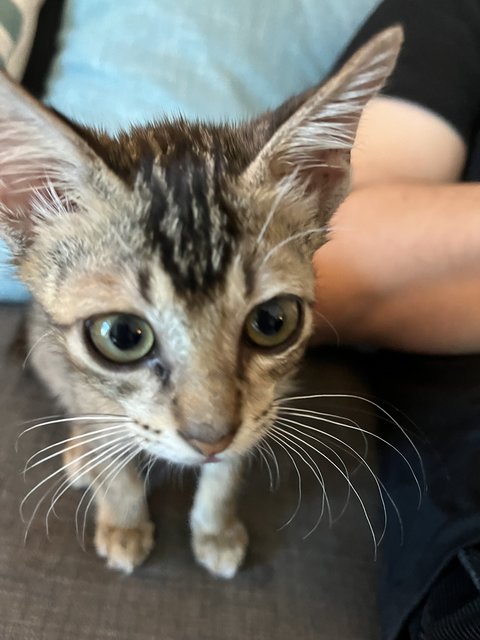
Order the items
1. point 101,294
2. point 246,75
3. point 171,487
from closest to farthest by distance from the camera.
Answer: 1. point 101,294
2. point 171,487
3. point 246,75

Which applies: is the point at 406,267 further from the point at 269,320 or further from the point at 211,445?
the point at 211,445

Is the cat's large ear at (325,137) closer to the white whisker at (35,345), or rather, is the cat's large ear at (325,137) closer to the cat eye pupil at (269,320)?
the cat eye pupil at (269,320)

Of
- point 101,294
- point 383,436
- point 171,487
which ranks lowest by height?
point 171,487

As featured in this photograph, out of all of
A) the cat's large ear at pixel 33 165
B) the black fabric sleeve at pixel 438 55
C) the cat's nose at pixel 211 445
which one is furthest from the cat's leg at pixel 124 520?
the black fabric sleeve at pixel 438 55

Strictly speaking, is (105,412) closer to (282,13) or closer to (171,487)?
(171,487)

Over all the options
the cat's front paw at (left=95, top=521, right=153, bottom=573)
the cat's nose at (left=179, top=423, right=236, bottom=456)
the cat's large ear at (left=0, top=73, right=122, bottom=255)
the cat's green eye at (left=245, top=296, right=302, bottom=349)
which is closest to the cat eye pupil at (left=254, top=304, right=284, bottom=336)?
the cat's green eye at (left=245, top=296, right=302, bottom=349)

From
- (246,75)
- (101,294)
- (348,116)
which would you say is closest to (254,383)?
(101,294)

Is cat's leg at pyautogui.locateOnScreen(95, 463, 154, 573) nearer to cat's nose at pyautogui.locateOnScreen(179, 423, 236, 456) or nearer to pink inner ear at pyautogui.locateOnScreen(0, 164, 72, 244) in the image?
cat's nose at pyautogui.locateOnScreen(179, 423, 236, 456)

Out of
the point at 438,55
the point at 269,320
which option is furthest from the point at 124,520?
the point at 438,55
